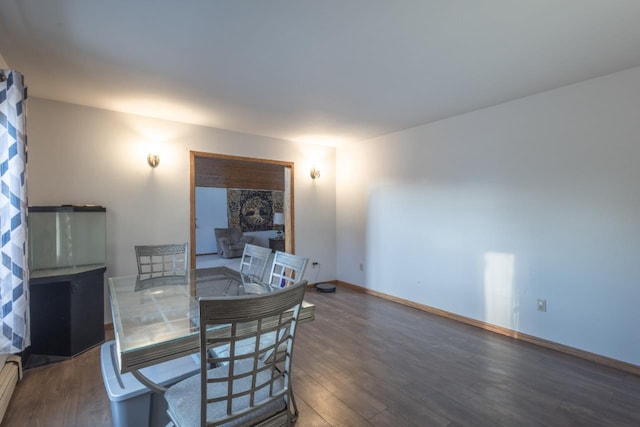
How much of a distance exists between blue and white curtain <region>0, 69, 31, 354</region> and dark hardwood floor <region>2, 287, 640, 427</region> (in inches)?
24.8

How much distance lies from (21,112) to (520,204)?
166 inches

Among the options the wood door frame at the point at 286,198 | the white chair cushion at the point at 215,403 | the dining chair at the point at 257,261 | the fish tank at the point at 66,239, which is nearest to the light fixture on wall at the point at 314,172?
the wood door frame at the point at 286,198

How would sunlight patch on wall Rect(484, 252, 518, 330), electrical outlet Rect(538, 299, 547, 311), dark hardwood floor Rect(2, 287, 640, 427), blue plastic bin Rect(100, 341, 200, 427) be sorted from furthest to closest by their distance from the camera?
sunlight patch on wall Rect(484, 252, 518, 330), electrical outlet Rect(538, 299, 547, 311), dark hardwood floor Rect(2, 287, 640, 427), blue plastic bin Rect(100, 341, 200, 427)

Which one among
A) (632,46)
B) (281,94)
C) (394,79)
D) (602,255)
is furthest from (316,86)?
(602,255)

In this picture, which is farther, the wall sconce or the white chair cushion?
the wall sconce

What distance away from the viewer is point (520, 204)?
3086 millimetres

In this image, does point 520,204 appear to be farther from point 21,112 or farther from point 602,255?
point 21,112

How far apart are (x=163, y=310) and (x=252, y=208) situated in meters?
7.47

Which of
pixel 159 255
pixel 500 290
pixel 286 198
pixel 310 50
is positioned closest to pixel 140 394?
pixel 159 255

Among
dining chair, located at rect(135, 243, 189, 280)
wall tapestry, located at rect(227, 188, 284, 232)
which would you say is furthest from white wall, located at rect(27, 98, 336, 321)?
wall tapestry, located at rect(227, 188, 284, 232)

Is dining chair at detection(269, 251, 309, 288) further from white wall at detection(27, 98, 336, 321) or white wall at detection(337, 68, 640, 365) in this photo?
white wall at detection(337, 68, 640, 365)

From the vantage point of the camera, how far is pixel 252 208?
905cm

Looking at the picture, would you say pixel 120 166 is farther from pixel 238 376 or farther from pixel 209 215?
pixel 209 215

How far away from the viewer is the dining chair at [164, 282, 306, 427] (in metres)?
1.03
